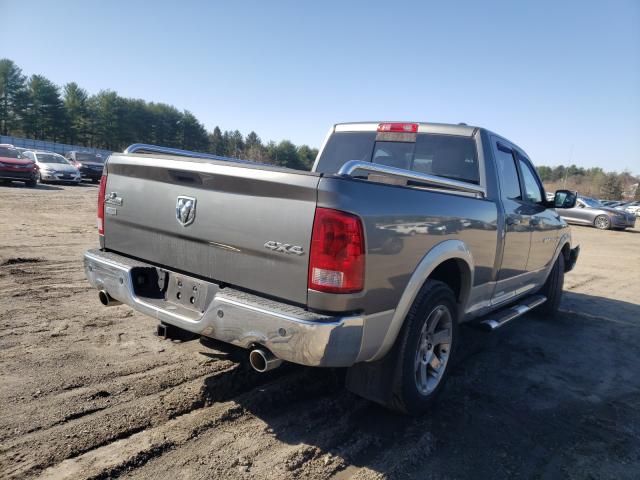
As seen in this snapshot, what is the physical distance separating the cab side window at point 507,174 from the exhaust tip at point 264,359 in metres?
2.80

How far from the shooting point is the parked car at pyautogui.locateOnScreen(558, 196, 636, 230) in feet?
75.5

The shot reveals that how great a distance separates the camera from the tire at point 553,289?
582cm

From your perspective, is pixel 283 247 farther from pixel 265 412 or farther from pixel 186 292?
pixel 265 412

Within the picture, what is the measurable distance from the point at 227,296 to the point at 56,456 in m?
1.23

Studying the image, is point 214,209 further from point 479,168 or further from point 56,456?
point 479,168

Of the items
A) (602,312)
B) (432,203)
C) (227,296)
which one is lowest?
(602,312)

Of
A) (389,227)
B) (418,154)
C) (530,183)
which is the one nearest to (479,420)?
(389,227)

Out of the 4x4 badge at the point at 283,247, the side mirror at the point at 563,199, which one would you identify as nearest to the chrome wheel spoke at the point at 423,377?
the 4x4 badge at the point at 283,247

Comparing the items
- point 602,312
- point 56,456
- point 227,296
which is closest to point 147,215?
point 227,296

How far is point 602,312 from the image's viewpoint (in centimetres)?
649

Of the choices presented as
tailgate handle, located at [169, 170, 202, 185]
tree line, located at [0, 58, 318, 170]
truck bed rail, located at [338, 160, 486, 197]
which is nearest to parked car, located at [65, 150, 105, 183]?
tailgate handle, located at [169, 170, 202, 185]

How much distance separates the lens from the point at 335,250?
2207mm

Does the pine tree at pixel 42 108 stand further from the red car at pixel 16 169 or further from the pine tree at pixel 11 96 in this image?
the red car at pixel 16 169

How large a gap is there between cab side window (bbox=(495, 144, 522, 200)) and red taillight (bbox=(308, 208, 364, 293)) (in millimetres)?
2413
